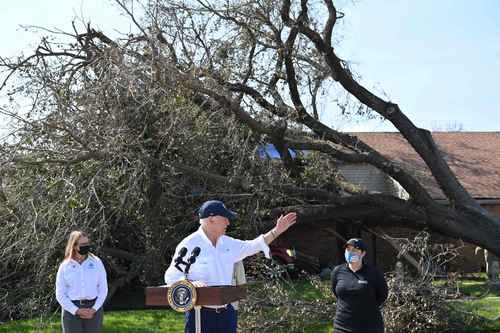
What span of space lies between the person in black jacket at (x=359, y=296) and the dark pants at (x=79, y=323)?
2.49 meters

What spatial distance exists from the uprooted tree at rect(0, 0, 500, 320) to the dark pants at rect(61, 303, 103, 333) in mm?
3131

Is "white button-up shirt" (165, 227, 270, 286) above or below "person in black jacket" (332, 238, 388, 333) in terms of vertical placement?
above

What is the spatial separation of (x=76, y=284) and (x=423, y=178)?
17.6m

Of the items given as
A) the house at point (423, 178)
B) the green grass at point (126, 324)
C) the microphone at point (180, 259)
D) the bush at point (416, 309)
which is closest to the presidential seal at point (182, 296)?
the microphone at point (180, 259)

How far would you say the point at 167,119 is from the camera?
10977mm

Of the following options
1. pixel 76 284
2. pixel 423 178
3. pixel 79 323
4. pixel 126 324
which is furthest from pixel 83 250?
pixel 423 178

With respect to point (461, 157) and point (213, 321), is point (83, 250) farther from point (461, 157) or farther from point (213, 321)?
point (461, 157)

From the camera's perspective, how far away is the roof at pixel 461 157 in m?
23.3

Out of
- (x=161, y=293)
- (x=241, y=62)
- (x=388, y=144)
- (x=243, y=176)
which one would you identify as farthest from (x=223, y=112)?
(x=388, y=144)

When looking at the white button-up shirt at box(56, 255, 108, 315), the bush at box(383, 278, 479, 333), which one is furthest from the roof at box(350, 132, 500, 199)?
the white button-up shirt at box(56, 255, 108, 315)

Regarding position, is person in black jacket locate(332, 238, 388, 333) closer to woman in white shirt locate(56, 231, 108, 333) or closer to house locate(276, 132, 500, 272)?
woman in white shirt locate(56, 231, 108, 333)

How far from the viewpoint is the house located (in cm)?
2223

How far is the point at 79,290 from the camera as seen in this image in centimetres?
704

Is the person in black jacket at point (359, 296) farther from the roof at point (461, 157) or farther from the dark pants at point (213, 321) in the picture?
the roof at point (461, 157)
